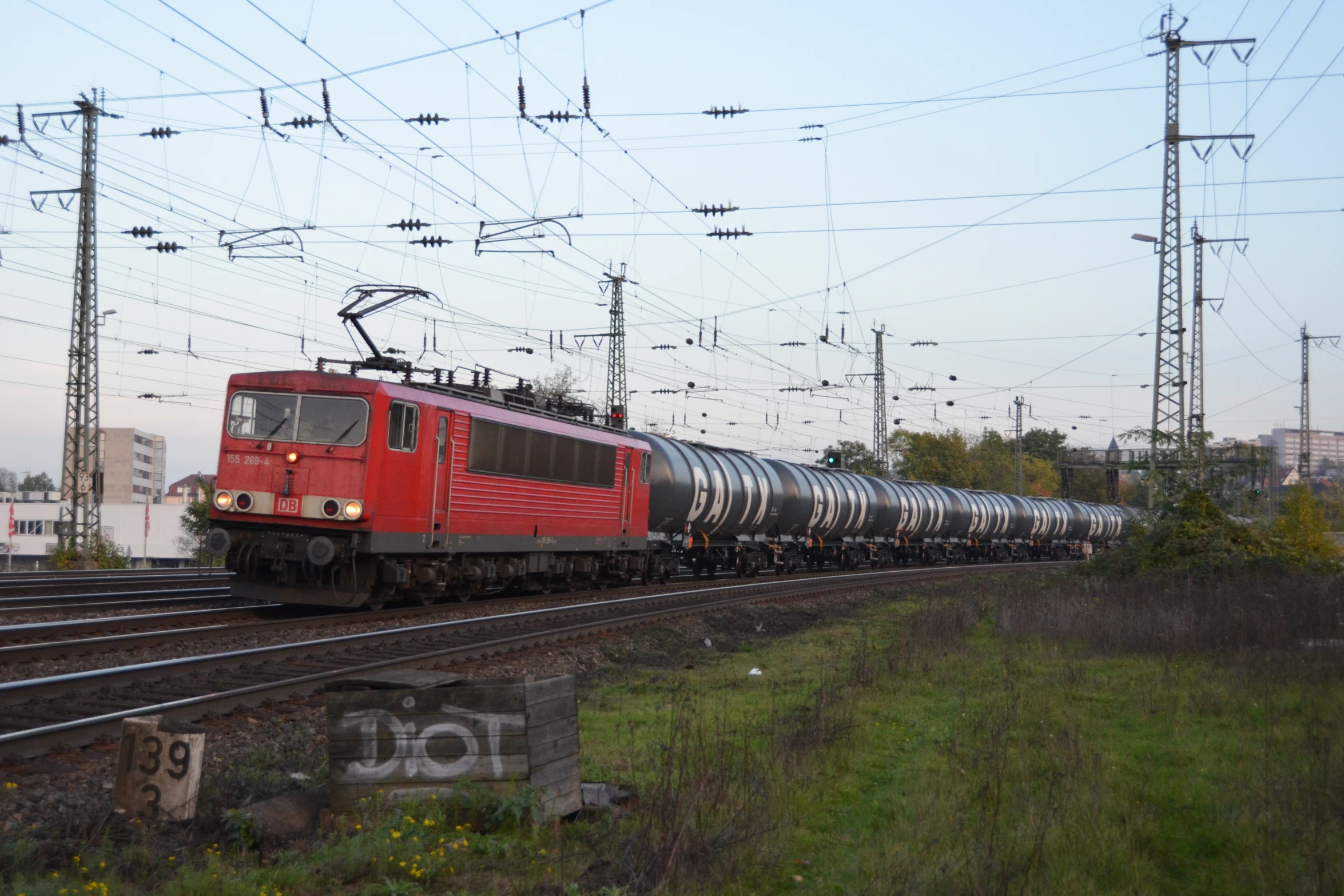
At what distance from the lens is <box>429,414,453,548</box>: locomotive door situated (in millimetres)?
16625

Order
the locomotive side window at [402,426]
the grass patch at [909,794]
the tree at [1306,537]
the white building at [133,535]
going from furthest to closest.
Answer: the white building at [133,535] → the tree at [1306,537] → the locomotive side window at [402,426] → the grass patch at [909,794]

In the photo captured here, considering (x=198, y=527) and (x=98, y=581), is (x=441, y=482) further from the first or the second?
(x=198, y=527)

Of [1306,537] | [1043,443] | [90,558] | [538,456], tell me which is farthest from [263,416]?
[1043,443]

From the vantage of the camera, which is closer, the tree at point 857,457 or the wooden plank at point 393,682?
the wooden plank at point 393,682

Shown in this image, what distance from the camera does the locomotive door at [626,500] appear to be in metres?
23.7

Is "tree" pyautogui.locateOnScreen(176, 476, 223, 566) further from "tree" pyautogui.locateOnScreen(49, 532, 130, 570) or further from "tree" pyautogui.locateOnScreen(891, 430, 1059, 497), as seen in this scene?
"tree" pyautogui.locateOnScreen(891, 430, 1059, 497)

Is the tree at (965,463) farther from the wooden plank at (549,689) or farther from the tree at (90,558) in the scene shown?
the wooden plank at (549,689)

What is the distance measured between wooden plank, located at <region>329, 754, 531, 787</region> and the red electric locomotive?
9.28 m

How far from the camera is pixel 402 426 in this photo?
1589cm

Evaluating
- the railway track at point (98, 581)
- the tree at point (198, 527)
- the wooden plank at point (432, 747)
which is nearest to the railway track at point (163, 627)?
the tree at point (198, 527)

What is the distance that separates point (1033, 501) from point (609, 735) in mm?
47914

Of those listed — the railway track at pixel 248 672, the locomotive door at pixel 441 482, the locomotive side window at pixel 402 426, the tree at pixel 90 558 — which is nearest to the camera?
the railway track at pixel 248 672

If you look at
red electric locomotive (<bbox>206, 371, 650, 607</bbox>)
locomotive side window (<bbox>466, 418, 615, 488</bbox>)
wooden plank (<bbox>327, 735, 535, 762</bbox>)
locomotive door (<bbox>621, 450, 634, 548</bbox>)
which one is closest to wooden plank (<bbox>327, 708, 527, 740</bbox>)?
wooden plank (<bbox>327, 735, 535, 762</bbox>)

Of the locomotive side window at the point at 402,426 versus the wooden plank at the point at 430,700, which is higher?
the locomotive side window at the point at 402,426
